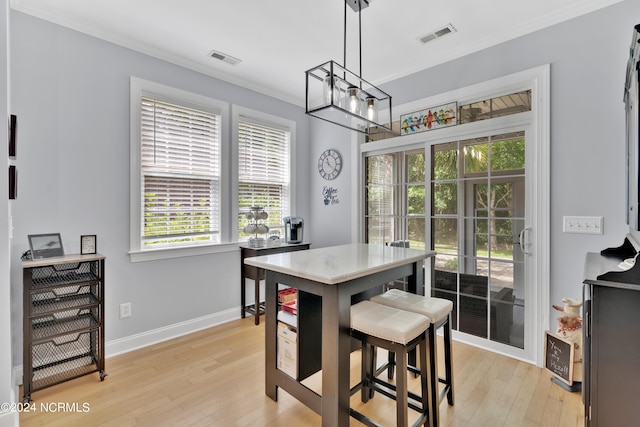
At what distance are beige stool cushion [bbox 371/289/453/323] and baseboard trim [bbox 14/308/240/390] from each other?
2098 millimetres

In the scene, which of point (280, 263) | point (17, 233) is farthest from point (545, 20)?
point (17, 233)

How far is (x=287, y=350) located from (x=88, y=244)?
1.79 metres

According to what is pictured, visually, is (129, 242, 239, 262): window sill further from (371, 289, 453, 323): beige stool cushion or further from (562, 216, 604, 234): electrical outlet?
(562, 216, 604, 234): electrical outlet

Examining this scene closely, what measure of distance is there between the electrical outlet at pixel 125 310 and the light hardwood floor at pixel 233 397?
334 mm

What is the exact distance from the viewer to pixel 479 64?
283 cm

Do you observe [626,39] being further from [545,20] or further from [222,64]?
[222,64]

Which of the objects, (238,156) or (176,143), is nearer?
(176,143)

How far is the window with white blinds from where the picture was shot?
366cm

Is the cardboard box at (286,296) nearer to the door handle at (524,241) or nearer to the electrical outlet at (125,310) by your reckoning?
the electrical outlet at (125,310)

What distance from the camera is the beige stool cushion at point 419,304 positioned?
1.77 meters

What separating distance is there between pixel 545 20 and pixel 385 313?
2600 mm

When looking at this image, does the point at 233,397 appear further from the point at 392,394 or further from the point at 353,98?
the point at 353,98

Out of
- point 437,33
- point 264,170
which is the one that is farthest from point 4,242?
point 437,33

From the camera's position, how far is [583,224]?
2.30 meters
